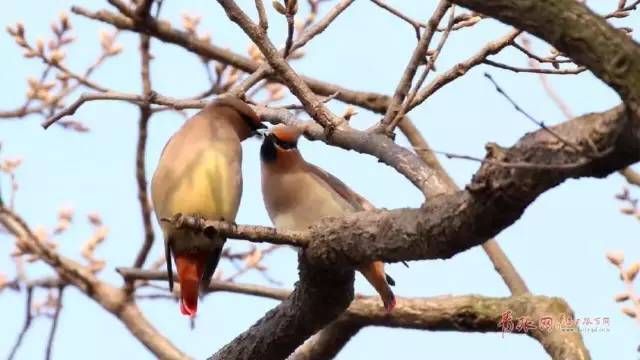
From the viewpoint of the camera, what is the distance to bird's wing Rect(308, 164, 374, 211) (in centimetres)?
461

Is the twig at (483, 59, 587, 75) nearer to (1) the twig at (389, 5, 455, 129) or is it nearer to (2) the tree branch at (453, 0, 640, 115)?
(1) the twig at (389, 5, 455, 129)

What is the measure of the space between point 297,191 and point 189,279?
0.59m

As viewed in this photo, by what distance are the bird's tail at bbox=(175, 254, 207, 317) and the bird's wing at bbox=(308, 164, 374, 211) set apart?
675mm

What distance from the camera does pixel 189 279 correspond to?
13.7 feet

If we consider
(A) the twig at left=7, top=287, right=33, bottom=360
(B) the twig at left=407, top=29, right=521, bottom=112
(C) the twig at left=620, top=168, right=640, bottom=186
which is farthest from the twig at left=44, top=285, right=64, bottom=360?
(C) the twig at left=620, top=168, right=640, bottom=186

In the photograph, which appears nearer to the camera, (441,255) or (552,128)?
(552,128)

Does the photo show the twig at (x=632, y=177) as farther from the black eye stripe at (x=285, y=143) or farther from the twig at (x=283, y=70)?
the twig at (x=283, y=70)

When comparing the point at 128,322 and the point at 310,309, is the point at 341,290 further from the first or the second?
the point at 128,322

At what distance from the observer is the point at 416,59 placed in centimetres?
404

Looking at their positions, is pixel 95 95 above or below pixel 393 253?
above

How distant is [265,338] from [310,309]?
10.4 inches

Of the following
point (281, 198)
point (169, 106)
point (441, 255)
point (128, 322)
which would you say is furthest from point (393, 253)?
point (128, 322)

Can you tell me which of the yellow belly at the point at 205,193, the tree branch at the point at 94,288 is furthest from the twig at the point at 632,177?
the tree branch at the point at 94,288

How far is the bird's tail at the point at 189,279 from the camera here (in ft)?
13.6
